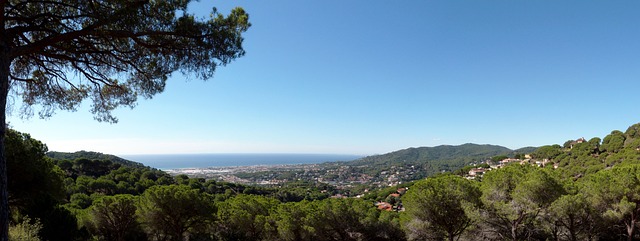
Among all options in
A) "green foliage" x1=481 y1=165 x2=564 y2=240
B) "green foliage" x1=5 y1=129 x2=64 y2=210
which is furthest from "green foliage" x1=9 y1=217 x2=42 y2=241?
"green foliage" x1=481 y1=165 x2=564 y2=240

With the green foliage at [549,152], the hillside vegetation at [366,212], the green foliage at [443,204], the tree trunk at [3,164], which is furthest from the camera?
the green foliage at [549,152]

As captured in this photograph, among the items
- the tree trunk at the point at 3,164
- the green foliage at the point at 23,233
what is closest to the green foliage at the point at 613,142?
the tree trunk at the point at 3,164

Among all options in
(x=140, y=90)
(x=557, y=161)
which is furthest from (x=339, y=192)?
(x=140, y=90)

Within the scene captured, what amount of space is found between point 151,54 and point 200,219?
7812mm

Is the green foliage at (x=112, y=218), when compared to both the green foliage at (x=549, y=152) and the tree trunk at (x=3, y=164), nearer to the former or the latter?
the tree trunk at (x=3, y=164)

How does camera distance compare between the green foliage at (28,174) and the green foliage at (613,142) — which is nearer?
the green foliage at (28,174)

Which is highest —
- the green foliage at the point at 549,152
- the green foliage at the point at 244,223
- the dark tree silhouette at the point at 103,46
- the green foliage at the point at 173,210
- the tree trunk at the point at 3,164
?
the dark tree silhouette at the point at 103,46

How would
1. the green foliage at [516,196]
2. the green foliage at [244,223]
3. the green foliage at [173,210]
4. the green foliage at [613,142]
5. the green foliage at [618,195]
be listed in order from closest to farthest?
the green foliage at [516,196]
the green foliage at [618,195]
the green foliage at [173,210]
the green foliage at [244,223]
the green foliage at [613,142]

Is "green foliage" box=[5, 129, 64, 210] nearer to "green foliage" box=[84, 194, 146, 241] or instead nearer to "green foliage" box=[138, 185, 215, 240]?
"green foliage" box=[138, 185, 215, 240]

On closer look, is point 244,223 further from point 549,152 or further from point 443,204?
point 549,152

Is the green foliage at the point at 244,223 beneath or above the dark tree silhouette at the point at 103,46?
beneath

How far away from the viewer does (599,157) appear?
97.9 feet

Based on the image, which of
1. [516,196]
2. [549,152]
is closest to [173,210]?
[516,196]

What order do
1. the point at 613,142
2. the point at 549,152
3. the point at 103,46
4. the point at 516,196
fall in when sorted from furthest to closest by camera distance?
the point at 549,152
the point at 613,142
the point at 516,196
the point at 103,46
